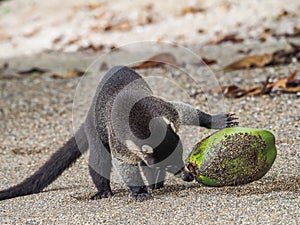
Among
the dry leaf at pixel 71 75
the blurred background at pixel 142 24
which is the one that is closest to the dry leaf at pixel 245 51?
the blurred background at pixel 142 24

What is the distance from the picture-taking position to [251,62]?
6074 millimetres

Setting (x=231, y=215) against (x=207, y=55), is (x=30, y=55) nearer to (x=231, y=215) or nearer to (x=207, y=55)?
(x=207, y=55)

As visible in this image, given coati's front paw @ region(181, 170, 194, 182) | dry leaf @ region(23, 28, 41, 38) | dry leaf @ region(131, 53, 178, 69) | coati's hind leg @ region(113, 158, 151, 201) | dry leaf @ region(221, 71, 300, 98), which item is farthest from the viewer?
dry leaf @ region(23, 28, 41, 38)

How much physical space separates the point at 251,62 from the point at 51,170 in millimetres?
2684

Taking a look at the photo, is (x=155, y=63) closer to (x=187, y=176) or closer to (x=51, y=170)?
(x=51, y=170)

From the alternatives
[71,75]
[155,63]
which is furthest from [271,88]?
[71,75]

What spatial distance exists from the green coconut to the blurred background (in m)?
4.20

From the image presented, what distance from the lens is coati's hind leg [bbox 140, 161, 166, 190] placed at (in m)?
3.58

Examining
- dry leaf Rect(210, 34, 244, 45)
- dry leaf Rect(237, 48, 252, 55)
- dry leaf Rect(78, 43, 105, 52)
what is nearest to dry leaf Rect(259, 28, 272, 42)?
dry leaf Rect(210, 34, 244, 45)

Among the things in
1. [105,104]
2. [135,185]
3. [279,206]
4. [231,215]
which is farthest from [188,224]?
[105,104]

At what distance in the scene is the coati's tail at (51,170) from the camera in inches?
153

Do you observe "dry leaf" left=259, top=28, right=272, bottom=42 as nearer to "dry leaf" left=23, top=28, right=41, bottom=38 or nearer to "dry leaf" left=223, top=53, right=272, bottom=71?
"dry leaf" left=223, top=53, right=272, bottom=71

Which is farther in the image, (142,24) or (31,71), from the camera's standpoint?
(142,24)

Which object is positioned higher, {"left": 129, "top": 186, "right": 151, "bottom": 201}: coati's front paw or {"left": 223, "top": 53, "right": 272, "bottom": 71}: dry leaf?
{"left": 129, "top": 186, "right": 151, "bottom": 201}: coati's front paw
